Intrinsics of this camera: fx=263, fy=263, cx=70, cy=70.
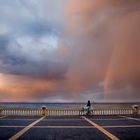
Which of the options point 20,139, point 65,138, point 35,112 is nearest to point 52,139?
point 65,138

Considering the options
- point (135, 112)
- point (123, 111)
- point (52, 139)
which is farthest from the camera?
point (123, 111)

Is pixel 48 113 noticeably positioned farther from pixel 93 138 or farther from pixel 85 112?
pixel 93 138

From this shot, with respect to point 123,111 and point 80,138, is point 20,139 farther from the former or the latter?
point 123,111

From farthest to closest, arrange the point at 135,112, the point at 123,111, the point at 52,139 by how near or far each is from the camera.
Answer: the point at 123,111
the point at 135,112
the point at 52,139

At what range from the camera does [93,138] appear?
32.6 ft

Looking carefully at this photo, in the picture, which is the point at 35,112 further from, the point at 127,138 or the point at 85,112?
the point at 127,138

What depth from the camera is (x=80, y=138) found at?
990 cm

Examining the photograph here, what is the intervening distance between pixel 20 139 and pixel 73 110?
22126mm

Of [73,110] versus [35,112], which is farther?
[35,112]

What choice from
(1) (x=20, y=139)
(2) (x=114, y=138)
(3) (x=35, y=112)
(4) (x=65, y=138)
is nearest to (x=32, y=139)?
(1) (x=20, y=139)

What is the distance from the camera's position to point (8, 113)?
3225 cm

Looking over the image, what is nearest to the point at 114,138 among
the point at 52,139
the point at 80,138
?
the point at 80,138

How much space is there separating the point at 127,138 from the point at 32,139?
3515mm

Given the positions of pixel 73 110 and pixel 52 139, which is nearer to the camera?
pixel 52 139
